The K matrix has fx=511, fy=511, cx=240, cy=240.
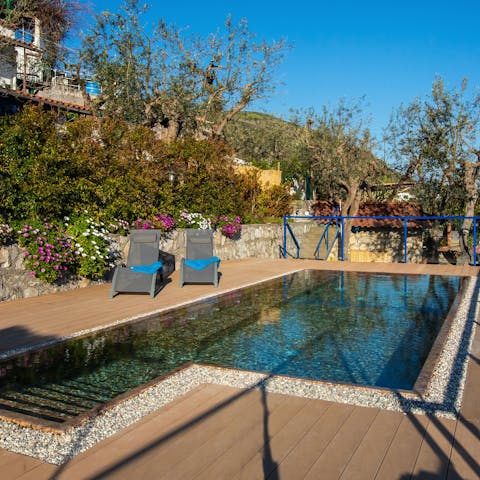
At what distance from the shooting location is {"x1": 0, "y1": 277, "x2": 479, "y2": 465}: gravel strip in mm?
3209

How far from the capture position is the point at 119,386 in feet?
14.6

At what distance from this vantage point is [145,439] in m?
3.26

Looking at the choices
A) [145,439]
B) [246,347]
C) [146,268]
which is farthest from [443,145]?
[145,439]

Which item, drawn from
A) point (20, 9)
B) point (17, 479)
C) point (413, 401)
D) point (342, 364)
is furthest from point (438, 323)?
point (20, 9)

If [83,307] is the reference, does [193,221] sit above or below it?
above

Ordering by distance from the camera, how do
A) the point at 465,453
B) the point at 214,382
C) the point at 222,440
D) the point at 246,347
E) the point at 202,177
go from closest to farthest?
the point at 465,453 → the point at 222,440 → the point at 214,382 → the point at 246,347 → the point at 202,177

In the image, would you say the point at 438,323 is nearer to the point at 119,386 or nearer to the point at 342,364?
the point at 342,364

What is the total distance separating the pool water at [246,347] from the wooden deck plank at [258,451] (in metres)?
1.19

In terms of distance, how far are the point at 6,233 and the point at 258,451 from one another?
6.51 meters

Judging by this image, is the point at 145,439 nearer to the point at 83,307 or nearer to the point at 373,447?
the point at 373,447

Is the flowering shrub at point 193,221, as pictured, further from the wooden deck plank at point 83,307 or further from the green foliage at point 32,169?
the green foliage at point 32,169

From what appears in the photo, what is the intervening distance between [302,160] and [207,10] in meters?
9.06

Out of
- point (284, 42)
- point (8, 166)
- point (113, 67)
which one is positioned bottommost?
point (8, 166)

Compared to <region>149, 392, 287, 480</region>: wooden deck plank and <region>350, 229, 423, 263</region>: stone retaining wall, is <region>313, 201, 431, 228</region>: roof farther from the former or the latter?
<region>149, 392, 287, 480</region>: wooden deck plank
